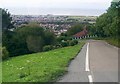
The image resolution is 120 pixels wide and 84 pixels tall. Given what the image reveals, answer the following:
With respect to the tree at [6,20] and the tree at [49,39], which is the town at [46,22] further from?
the tree at [49,39]

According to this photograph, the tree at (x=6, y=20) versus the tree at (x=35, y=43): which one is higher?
the tree at (x=6, y=20)

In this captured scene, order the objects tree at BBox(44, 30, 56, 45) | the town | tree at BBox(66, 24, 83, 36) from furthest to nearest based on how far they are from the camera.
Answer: tree at BBox(66, 24, 83, 36), the town, tree at BBox(44, 30, 56, 45)

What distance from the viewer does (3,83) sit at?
13.5m

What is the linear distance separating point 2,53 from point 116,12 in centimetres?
2568

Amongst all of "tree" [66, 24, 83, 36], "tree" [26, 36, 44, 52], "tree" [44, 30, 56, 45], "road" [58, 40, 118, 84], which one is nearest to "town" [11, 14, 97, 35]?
"tree" [66, 24, 83, 36]

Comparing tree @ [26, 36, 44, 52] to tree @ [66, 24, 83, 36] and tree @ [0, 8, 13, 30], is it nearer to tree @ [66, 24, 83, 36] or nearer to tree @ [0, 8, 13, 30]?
tree @ [0, 8, 13, 30]

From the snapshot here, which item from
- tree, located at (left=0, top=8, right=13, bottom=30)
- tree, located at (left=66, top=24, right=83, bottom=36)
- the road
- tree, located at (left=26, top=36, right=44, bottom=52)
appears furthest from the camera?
tree, located at (left=66, top=24, right=83, bottom=36)

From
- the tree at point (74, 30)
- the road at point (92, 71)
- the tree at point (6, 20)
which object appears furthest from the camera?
the tree at point (74, 30)

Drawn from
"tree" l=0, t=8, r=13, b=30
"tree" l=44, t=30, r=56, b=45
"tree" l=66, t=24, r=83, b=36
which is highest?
"tree" l=0, t=8, r=13, b=30

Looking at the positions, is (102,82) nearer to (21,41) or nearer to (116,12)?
(116,12)

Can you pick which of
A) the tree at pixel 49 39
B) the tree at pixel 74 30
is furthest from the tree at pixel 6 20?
the tree at pixel 74 30

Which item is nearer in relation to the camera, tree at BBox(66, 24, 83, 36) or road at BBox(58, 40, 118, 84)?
road at BBox(58, 40, 118, 84)

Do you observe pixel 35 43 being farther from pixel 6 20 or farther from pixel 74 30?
pixel 74 30

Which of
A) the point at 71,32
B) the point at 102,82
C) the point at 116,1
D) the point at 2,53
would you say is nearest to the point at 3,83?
the point at 102,82
